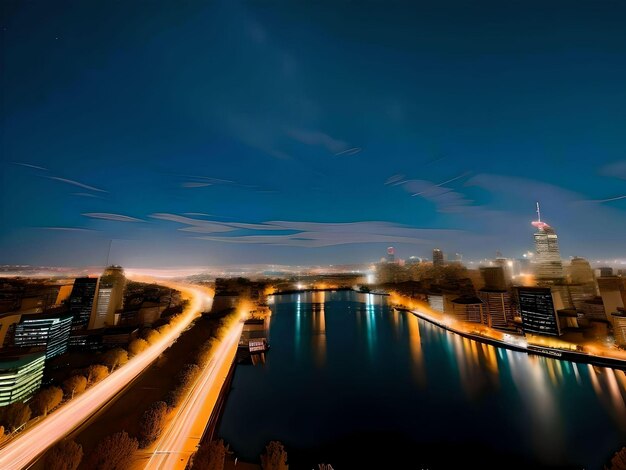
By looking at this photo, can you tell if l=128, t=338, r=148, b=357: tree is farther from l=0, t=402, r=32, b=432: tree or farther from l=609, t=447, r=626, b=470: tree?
l=609, t=447, r=626, b=470: tree

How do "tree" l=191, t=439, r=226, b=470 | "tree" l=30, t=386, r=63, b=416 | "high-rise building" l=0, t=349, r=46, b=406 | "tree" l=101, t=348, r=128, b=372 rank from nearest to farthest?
1. "tree" l=191, t=439, r=226, b=470
2. "tree" l=30, t=386, r=63, b=416
3. "high-rise building" l=0, t=349, r=46, b=406
4. "tree" l=101, t=348, r=128, b=372

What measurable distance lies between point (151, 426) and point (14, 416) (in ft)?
9.61

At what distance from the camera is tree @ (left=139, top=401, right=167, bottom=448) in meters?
4.93

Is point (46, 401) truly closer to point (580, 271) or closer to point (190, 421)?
point (190, 421)

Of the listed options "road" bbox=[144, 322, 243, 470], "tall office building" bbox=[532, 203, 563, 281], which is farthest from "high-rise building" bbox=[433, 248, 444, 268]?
"road" bbox=[144, 322, 243, 470]

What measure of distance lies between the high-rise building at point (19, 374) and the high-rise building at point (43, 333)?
3464 mm

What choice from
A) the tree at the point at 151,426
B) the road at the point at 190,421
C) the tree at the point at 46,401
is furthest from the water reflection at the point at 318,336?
the tree at the point at 46,401

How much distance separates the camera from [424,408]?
25.6 feet

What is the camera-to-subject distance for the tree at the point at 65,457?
391 cm

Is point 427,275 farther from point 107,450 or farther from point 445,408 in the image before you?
point 107,450

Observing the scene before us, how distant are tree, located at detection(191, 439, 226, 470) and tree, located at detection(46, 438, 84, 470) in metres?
1.76

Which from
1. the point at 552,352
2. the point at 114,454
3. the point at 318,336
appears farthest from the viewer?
the point at 318,336

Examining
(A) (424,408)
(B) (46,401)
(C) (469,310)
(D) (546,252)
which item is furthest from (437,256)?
(B) (46,401)

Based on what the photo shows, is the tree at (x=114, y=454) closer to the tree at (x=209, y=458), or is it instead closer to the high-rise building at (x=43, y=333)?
the tree at (x=209, y=458)
